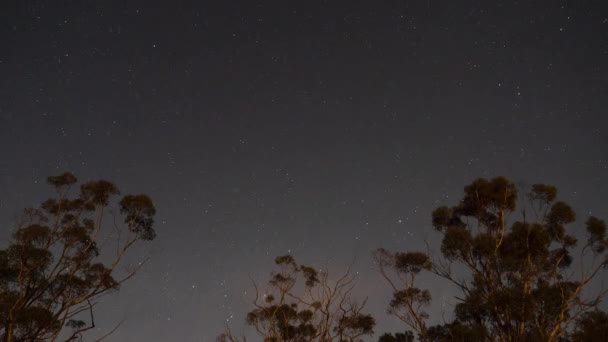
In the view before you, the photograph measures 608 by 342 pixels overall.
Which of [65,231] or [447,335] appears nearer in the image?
[65,231]

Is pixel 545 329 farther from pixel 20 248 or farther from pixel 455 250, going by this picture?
pixel 20 248

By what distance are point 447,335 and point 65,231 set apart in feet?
76.0

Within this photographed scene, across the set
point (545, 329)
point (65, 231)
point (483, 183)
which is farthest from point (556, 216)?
point (65, 231)

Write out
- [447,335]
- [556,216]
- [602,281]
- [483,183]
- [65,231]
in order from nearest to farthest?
[602,281] < [65,231] < [556,216] < [483,183] < [447,335]

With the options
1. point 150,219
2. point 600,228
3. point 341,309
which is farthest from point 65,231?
point 600,228

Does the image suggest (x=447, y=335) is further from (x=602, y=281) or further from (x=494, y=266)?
(x=602, y=281)

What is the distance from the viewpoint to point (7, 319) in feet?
61.7

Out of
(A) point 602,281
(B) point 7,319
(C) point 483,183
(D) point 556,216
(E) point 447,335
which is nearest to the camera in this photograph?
(B) point 7,319

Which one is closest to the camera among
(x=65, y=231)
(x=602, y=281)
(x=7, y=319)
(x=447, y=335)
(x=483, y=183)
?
(x=7, y=319)

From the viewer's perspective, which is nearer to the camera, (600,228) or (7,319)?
(7,319)

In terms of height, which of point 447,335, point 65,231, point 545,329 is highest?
point 65,231

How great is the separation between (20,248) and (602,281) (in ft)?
86.0

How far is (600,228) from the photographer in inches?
926

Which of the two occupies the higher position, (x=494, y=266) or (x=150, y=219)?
(x=150, y=219)
